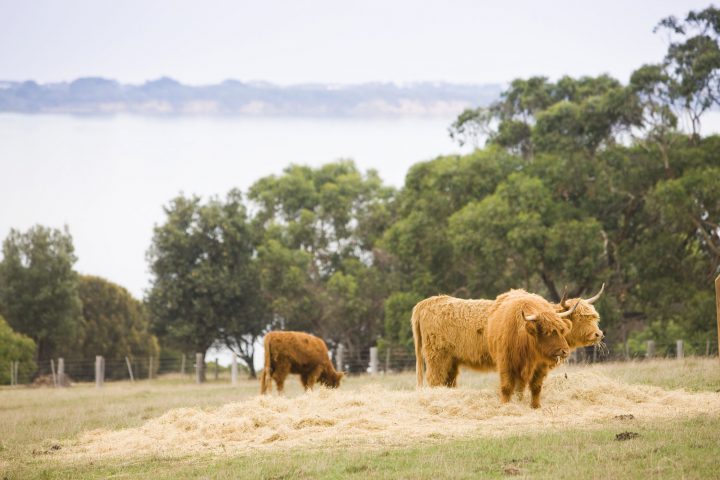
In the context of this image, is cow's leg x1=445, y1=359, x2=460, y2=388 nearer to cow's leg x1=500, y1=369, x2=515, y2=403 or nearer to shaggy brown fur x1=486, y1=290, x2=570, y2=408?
shaggy brown fur x1=486, y1=290, x2=570, y2=408

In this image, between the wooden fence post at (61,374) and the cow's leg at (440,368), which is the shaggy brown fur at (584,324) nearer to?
the cow's leg at (440,368)

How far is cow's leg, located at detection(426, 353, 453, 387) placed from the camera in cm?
1475

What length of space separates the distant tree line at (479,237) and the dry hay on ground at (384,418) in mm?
17938

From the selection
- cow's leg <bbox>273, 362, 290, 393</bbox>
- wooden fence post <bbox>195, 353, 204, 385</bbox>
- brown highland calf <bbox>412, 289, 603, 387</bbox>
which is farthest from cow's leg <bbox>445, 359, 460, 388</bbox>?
wooden fence post <bbox>195, 353, 204, 385</bbox>

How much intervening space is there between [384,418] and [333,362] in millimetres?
28566

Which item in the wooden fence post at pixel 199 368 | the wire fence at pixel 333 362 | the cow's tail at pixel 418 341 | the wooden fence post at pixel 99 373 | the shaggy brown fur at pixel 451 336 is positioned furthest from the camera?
the wooden fence post at pixel 199 368

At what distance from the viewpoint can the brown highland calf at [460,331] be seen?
13.8m

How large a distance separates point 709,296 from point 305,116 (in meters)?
42.7

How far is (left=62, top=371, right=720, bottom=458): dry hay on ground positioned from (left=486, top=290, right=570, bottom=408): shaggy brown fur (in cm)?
28

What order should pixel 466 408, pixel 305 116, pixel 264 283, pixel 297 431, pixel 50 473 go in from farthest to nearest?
pixel 305 116
pixel 264 283
pixel 466 408
pixel 297 431
pixel 50 473

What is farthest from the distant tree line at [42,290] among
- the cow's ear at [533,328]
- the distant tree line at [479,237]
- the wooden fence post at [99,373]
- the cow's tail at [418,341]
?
the cow's ear at [533,328]

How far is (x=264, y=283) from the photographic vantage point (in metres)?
42.8

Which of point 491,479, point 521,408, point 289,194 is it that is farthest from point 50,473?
point 289,194

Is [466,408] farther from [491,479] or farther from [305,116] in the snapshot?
[305,116]
